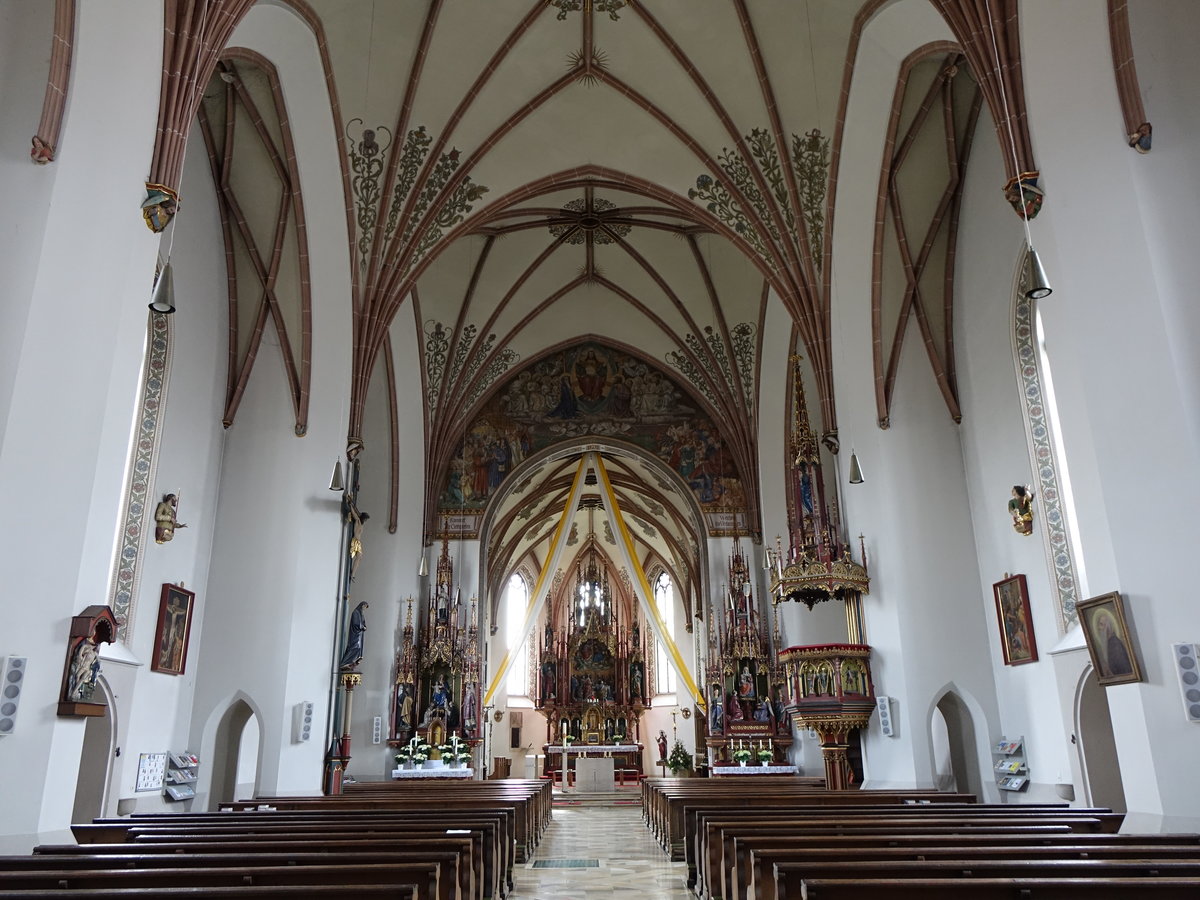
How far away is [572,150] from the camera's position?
1694 centimetres

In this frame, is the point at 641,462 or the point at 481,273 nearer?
the point at 481,273

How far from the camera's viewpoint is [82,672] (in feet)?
23.5

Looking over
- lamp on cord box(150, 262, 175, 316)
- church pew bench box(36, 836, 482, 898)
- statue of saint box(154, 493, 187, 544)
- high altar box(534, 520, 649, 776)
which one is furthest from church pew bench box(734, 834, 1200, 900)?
high altar box(534, 520, 649, 776)

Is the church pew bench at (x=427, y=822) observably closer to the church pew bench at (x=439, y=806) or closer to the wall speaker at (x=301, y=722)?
the church pew bench at (x=439, y=806)

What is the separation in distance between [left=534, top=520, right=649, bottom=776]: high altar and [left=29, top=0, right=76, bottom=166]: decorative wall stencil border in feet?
94.9

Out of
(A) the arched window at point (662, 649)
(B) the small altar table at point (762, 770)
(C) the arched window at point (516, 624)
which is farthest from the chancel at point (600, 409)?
(C) the arched window at point (516, 624)

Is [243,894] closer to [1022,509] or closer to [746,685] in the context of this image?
[1022,509]

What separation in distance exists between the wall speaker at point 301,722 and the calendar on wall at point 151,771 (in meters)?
1.82

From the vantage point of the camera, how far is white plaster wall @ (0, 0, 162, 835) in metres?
6.90

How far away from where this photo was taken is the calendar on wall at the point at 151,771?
41.9ft

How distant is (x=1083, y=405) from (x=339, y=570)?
1171 cm

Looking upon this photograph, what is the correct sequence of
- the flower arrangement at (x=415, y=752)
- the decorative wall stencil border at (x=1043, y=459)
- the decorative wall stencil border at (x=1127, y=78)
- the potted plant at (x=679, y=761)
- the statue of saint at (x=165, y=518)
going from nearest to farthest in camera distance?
the decorative wall stencil border at (x=1127, y=78)
the decorative wall stencil border at (x=1043, y=459)
the statue of saint at (x=165, y=518)
the flower arrangement at (x=415, y=752)
the potted plant at (x=679, y=761)

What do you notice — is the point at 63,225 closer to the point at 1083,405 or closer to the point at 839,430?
the point at 1083,405

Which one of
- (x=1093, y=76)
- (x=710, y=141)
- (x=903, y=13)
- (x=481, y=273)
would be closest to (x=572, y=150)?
(x=710, y=141)
